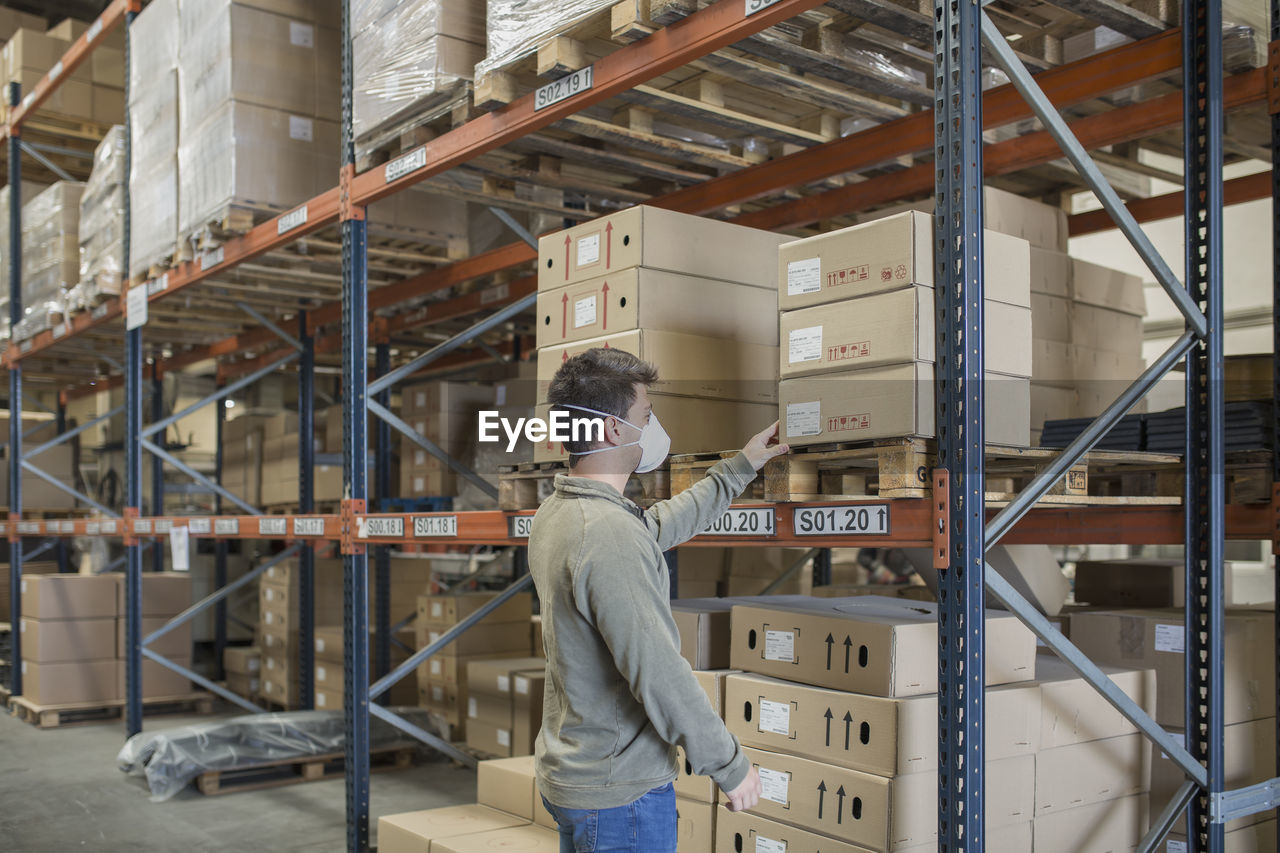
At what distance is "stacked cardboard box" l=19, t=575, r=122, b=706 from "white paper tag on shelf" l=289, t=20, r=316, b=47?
18.0ft

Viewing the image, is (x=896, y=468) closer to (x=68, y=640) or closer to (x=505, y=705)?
(x=505, y=705)

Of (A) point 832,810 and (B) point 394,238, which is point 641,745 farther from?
(B) point 394,238

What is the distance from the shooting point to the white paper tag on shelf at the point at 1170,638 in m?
4.11

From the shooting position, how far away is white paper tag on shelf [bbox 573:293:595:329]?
4141 millimetres

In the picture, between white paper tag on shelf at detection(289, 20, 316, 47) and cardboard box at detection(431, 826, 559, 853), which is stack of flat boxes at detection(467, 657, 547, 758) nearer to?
cardboard box at detection(431, 826, 559, 853)

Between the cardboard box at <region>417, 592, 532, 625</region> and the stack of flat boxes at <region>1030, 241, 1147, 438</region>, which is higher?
the stack of flat boxes at <region>1030, 241, 1147, 438</region>

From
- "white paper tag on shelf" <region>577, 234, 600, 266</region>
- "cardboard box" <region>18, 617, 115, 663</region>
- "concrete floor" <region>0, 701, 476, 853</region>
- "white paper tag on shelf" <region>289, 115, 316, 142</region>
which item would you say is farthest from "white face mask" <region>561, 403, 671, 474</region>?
"cardboard box" <region>18, 617, 115, 663</region>

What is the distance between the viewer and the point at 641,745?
2.60 meters

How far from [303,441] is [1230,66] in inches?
291

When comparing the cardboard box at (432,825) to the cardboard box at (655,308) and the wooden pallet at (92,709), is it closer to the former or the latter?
the cardboard box at (655,308)

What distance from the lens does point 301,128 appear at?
6.61m

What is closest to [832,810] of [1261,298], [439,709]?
[439,709]

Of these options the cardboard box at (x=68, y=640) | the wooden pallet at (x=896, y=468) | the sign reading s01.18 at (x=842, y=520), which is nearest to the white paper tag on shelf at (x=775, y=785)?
the sign reading s01.18 at (x=842, y=520)

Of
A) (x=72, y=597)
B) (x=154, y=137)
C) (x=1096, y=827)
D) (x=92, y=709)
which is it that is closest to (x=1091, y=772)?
(x=1096, y=827)
